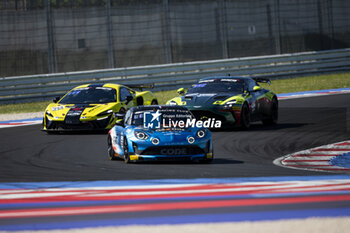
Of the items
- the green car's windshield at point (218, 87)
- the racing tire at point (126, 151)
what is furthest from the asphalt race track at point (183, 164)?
the green car's windshield at point (218, 87)

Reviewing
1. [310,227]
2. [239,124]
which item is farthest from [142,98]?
[310,227]

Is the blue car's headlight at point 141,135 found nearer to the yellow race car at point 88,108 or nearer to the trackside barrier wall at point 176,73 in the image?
the yellow race car at point 88,108

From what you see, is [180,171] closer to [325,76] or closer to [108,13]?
[108,13]

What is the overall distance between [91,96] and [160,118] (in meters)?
5.76

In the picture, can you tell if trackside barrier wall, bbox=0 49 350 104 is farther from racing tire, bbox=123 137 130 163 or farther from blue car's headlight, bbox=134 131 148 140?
blue car's headlight, bbox=134 131 148 140

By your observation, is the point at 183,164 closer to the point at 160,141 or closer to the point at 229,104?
the point at 160,141

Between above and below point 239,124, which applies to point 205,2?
above

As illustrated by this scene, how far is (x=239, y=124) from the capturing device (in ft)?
52.6

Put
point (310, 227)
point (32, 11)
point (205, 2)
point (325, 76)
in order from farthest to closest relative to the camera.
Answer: point (325, 76) < point (205, 2) < point (32, 11) < point (310, 227)

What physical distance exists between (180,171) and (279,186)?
7.05 feet

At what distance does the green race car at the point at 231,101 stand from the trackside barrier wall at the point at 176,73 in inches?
349

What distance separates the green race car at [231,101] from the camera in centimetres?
1585

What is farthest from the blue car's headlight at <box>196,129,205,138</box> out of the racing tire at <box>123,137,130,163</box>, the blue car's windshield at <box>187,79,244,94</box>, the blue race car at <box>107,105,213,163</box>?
the blue car's windshield at <box>187,79,244,94</box>

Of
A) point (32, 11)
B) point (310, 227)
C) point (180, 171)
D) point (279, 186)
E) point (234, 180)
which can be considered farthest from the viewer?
point (32, 11)
